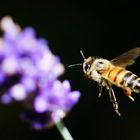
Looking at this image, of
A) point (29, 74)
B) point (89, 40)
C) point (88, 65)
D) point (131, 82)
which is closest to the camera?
point (29, 74)

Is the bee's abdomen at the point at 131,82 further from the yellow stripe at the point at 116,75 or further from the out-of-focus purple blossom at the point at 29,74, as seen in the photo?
the out-of-focus purple blossom at the point at 29,74

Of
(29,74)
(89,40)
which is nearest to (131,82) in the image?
(29,74)

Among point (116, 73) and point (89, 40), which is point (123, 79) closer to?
point (116, 73)

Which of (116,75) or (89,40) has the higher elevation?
(89,40)

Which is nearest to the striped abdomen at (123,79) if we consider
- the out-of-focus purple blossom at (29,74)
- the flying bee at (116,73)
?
the flying bee at (116,73)

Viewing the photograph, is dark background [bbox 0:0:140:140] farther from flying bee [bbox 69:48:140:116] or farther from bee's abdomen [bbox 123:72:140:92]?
bee's abdomen [bbox 123:72:140:92]

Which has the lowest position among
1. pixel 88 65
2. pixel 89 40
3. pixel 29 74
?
pixel 29 74
